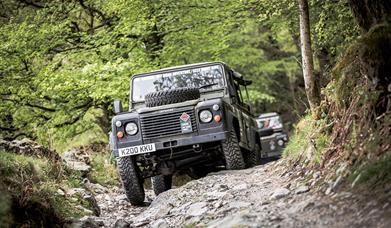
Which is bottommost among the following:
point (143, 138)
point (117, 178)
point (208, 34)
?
point (117, 178)

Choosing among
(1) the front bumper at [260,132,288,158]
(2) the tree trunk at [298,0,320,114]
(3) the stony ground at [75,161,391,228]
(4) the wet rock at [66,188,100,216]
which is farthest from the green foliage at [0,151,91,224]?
(1) the front bumper at [260,132,288,158]

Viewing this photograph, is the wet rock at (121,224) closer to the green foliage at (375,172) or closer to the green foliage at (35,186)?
the green foliage at (35,186)

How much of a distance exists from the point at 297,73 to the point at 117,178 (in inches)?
623

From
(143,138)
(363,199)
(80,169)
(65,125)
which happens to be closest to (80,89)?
(65,125)

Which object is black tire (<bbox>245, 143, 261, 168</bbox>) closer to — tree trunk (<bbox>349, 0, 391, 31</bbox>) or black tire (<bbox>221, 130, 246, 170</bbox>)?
black tire (<bbox>221, 130, 246, 170</bbox>)

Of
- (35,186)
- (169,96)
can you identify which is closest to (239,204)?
(35,186)

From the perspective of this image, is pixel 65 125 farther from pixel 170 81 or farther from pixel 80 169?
pixel 170 81

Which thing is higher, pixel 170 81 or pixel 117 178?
pixel 170 81

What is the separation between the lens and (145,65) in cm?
1603

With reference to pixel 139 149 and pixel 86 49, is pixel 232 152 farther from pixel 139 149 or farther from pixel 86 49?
pixel 86 49

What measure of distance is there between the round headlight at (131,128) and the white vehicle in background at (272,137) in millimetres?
9708

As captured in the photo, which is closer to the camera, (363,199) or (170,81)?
(363,199)

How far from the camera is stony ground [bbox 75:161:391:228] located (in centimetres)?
506

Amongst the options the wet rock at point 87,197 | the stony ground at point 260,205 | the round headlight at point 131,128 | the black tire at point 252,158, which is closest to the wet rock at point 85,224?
the stony ground at point 260,205
